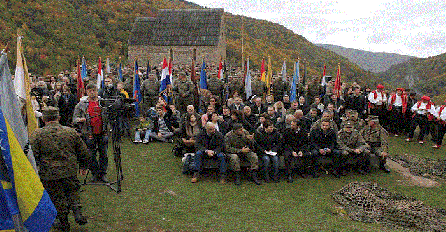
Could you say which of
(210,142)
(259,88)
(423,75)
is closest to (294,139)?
(210,142)

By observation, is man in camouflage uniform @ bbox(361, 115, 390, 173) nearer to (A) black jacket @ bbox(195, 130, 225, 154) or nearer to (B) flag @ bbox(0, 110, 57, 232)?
(A) black jacket @ bbox(195, 130, 225, 154)

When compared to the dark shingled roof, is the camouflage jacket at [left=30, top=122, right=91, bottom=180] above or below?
below

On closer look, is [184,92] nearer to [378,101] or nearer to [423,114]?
[378,101]

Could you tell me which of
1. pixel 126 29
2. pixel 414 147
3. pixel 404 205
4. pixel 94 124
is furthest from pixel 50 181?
pixel 126 29

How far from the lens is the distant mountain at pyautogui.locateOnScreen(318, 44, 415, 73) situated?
101 metres

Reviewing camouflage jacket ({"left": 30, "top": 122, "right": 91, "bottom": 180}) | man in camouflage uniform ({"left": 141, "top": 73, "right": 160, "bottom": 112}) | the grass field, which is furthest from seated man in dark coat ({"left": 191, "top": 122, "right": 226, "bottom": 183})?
man in camouflage uniform ({"left": 141, "top": 73, "right": 160, "bottom": 112})

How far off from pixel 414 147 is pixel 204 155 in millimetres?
7553

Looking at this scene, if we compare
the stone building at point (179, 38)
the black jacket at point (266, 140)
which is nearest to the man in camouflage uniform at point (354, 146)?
the black jacket at point (266, 140)

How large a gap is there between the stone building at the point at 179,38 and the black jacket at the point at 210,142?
18.9m

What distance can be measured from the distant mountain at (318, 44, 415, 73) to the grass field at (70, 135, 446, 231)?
96.4 m

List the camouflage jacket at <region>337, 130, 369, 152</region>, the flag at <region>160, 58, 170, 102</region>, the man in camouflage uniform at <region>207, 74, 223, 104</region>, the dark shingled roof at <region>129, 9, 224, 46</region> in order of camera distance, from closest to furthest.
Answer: the camouflage jacket at <region>337, 130, 369, 152</region>, the flag at <region>160, 58, 170, 102</region>, the man in camouflage uniform at <region>207, 74, 223, 104</region>, the dark shingled roof at <region>129, 9, 224, 46</region>

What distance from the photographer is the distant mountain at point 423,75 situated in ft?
137

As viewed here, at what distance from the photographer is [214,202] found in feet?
24.8

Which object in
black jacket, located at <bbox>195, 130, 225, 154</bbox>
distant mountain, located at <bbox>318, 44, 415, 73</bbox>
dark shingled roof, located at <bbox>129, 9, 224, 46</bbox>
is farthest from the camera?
distant mountain, located at <bbox>318, 44, 415, 73</bbox>
